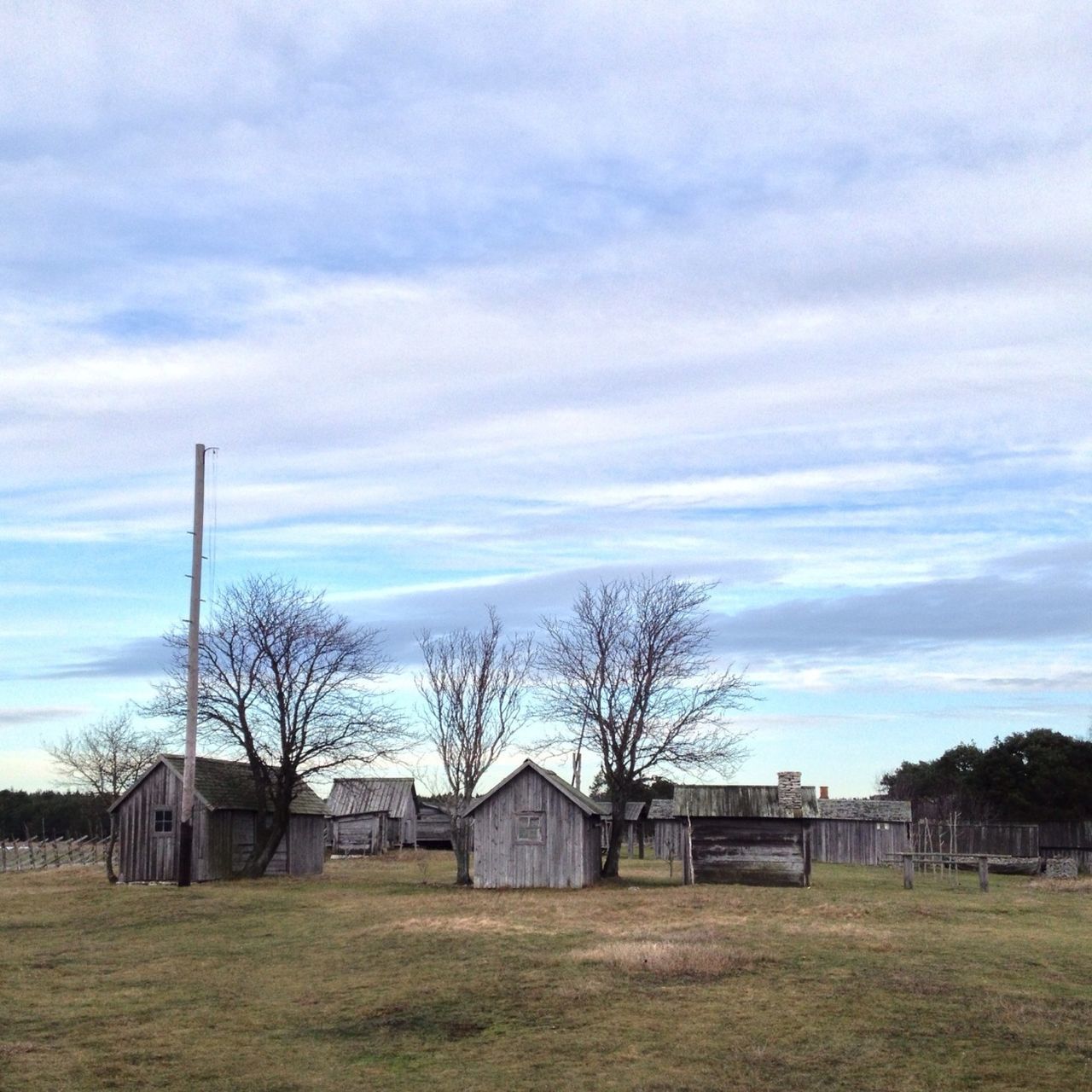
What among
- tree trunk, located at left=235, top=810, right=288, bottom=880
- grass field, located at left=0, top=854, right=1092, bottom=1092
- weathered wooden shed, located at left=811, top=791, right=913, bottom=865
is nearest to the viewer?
grass field, located at left=0, top=854, right=1092, bottom=1092

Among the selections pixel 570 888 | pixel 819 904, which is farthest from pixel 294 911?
pixel 819 904

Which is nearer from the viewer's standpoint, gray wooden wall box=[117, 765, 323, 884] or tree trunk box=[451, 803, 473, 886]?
gray wooden wall box=[117, 765, 323, 884]

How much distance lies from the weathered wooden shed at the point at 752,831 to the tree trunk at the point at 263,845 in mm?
14468

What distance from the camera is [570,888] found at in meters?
39.3

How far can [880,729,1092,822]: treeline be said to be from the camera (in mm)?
→ 68562

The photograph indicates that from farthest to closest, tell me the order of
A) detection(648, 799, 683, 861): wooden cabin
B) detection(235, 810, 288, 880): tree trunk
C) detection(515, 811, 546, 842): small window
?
detection(648, 799, 683, 861): wooden cabin
detection(235, 810, 288, 880): tree trunk
detection(515, 811, 546, 842): small window

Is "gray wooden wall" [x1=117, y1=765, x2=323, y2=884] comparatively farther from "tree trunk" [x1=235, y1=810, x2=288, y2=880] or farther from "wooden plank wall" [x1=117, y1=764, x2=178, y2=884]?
"tree trunk" [x1=235, y1=810, x2=288, y2=880]

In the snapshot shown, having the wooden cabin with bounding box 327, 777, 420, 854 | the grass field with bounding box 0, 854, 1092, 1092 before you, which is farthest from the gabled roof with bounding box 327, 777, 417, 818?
the grass field with bounding box 0, 854, 1092, 1092

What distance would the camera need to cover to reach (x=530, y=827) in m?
40.5

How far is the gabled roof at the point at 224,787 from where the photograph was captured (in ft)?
135

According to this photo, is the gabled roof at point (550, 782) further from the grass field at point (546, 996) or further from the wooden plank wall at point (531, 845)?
the grass field at point (546, 996)

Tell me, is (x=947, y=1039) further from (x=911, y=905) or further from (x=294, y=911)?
(x=294, y=911)

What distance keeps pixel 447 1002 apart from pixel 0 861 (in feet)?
149

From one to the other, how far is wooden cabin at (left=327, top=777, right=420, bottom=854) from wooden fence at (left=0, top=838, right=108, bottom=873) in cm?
1598
